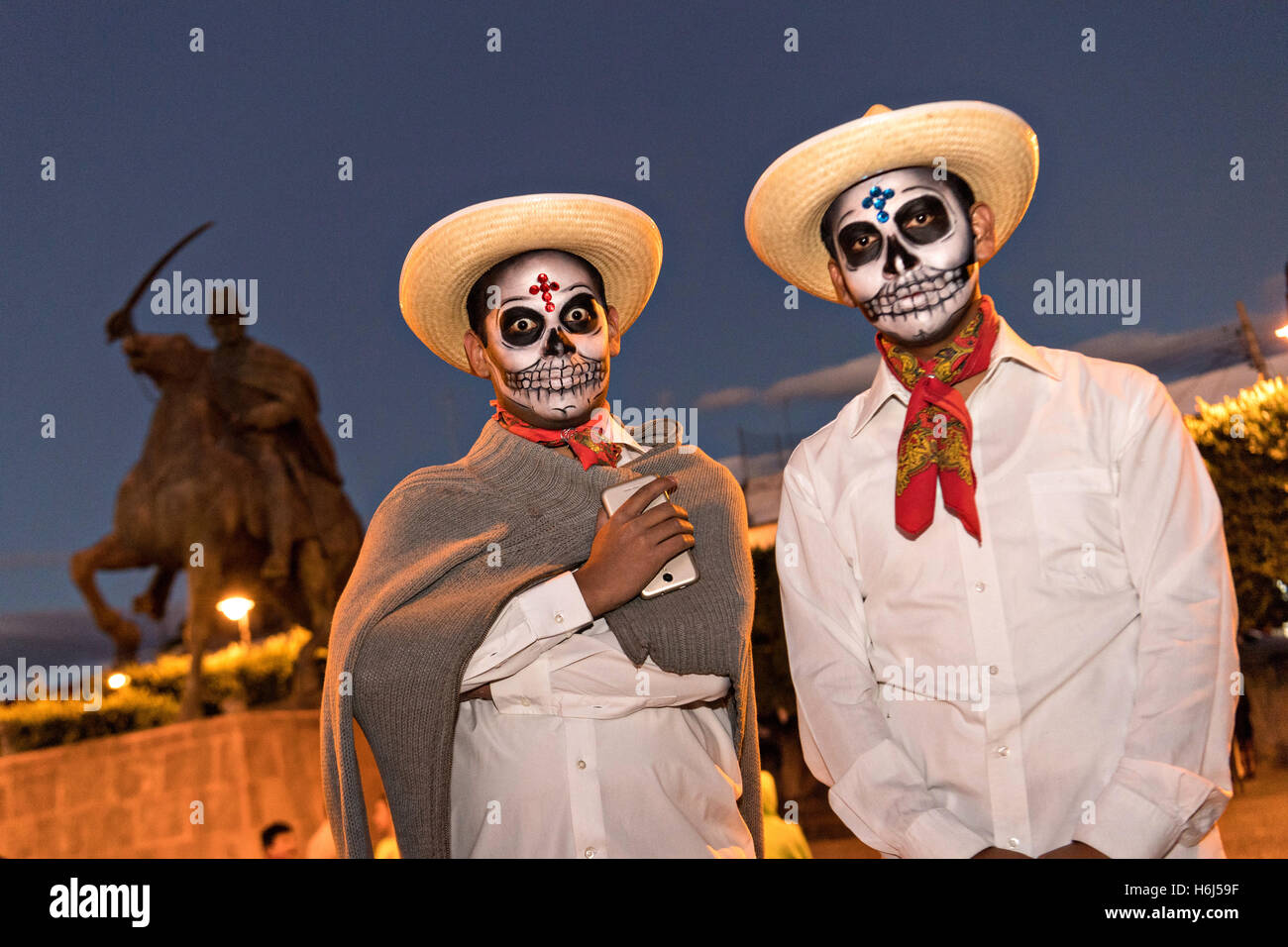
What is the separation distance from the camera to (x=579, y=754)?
9.53ft

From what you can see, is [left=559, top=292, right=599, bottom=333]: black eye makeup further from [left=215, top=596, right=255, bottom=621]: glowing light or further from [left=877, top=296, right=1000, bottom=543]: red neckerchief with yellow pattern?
[left=215, top=596, right=255, bottom=621]: glowing light

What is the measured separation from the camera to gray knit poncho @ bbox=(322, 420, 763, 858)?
293cm

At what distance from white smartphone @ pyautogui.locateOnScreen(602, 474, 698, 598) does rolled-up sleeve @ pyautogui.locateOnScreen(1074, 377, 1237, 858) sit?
1.07m

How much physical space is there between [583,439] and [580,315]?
0.36 meters

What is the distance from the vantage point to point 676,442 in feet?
11.3

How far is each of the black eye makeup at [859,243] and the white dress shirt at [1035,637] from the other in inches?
13.2

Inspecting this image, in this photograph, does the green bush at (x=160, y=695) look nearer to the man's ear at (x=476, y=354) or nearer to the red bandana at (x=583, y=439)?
the man's ear at (x=476, y=354)

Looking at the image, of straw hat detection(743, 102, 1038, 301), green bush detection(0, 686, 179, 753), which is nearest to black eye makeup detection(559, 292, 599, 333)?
straw hat detection(743, 102, 1038, 301)

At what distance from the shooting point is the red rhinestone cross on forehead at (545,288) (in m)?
3.25

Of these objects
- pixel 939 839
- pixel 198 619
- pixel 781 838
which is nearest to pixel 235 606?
pixel 198 619

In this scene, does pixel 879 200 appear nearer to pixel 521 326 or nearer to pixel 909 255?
pixel 909 255

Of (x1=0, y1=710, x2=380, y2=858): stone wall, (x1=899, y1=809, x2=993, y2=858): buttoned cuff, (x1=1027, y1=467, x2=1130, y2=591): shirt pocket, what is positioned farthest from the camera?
(x1=0, y1=710, x2=380, y2=858): stone wall

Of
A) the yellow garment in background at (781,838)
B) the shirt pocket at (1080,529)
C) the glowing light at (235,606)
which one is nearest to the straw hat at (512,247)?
the shirt pocket at (1080,529)
